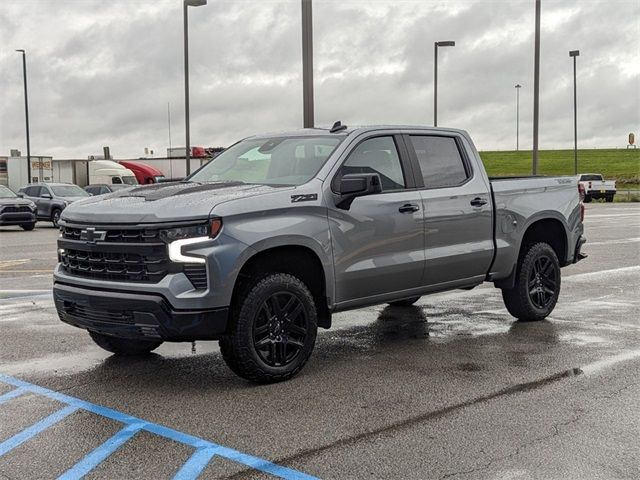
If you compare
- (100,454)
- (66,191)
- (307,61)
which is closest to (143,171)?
(66,191)

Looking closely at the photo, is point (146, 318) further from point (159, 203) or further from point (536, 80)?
point (536, 80)

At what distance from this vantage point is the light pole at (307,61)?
1504cm

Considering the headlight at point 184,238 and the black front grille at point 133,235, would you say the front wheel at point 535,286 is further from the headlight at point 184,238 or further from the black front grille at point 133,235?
the black front grille at point 133,235

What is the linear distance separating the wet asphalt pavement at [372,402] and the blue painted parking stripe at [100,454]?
3cm

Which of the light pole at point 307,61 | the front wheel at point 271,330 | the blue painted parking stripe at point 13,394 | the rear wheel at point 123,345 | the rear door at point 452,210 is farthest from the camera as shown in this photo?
the light pole at point 307,61

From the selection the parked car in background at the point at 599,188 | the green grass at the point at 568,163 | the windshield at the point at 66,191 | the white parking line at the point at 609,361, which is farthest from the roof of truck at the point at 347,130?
the green grass at the point at 568,163

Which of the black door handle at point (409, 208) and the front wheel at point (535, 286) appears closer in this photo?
the black door handle at point (409, 208)

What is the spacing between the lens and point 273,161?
22.3 ft

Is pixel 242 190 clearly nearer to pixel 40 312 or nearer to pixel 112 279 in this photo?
pixel 112 279

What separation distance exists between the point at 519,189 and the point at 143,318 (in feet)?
13.8

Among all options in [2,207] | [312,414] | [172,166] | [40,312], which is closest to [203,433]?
[312,414]

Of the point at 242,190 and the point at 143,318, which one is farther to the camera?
the point at 242,190

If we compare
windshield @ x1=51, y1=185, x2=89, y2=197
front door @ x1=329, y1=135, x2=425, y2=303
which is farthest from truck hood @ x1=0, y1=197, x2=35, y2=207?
front door @ x1=329, y1=135, x2=425, y2=303

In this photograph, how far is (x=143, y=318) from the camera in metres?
5.42
